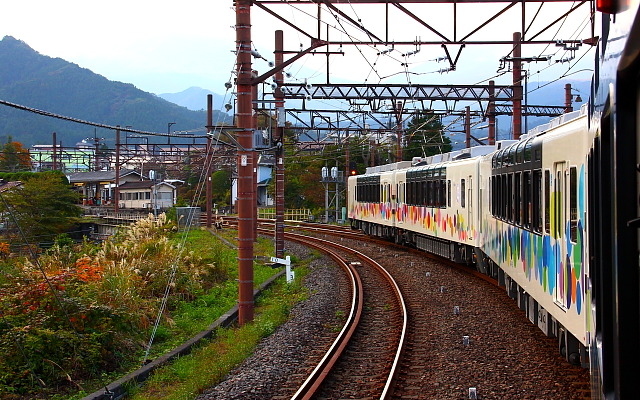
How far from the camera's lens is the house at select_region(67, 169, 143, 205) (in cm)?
7244

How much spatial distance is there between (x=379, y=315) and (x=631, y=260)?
34.7ft

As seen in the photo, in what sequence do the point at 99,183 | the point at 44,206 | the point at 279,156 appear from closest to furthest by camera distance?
the point at 279,156 → the point at 44,206 → the point at 99,183

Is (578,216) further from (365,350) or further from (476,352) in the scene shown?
(365,350)

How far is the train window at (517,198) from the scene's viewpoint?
31.4 ft

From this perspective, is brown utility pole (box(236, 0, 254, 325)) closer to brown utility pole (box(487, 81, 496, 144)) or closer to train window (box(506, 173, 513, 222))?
train window (box(506, 173, 513, 222))

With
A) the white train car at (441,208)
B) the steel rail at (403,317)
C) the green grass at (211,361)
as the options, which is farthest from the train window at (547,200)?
the white train car at (441,208)

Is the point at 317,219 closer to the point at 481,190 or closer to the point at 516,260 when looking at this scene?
the point at 481,190

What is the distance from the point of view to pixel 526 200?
9.01 m

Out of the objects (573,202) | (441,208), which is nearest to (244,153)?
(573,202)

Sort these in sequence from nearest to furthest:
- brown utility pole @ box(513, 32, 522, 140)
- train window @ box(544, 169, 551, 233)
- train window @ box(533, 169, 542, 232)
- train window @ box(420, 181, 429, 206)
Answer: train window @ box(544, 169, 551, 233) → train window @ box(533, 169, 542, 232) → brown utility pole @ box(513, 32, 522, 140) → train window @ box(420, 181, 429, 206)

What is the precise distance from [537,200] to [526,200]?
2.90ft

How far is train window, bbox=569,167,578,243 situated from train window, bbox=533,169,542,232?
6.05 ft

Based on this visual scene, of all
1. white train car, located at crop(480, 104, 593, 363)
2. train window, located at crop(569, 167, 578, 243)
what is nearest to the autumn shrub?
white train car, located at crop(480, 104, 593, 363)

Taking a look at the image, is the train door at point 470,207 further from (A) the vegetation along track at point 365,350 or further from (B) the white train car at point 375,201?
(B) the white train car at point 375,201
